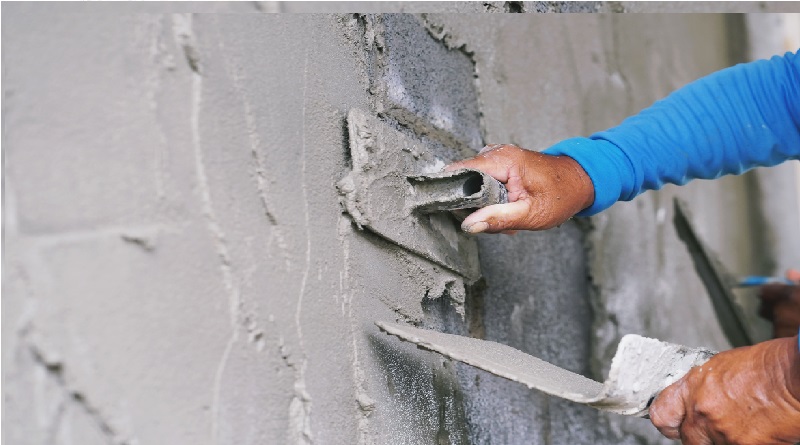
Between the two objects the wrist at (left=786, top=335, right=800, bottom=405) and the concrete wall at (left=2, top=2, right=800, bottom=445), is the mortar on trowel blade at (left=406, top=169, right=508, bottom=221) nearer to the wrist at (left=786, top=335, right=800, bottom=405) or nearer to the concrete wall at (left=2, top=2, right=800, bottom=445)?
the concrete wall at (left=2, top=2, right=800, bottom=445)

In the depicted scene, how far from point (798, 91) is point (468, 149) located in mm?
639

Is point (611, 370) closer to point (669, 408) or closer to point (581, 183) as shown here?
point (669, 408)

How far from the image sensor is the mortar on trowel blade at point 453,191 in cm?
107

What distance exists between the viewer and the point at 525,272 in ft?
5.22

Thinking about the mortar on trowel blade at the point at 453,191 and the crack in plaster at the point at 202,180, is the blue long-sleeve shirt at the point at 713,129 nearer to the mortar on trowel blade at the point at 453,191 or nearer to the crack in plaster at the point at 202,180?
the mortar on trowel blade at the point at 453,191

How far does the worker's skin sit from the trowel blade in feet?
0.11

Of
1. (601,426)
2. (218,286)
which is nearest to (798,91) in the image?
(601,426)

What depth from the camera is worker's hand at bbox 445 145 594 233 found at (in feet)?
3.72

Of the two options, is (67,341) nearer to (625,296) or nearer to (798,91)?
(798,91)

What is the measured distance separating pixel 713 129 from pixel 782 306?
45.0 inches

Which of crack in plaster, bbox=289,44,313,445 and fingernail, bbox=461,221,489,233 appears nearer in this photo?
crack in plaster, bbox=289,44,313,445

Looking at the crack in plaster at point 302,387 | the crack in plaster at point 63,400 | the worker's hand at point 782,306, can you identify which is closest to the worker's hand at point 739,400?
the crack in plaster at point 302,387

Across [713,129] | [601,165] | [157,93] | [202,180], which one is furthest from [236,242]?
[713,129]

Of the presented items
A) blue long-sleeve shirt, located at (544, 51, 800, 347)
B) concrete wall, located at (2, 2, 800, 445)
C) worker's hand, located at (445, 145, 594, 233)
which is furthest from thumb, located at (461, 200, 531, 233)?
blue long-sleeve shirt, located at (544, 51, 800, 347)
